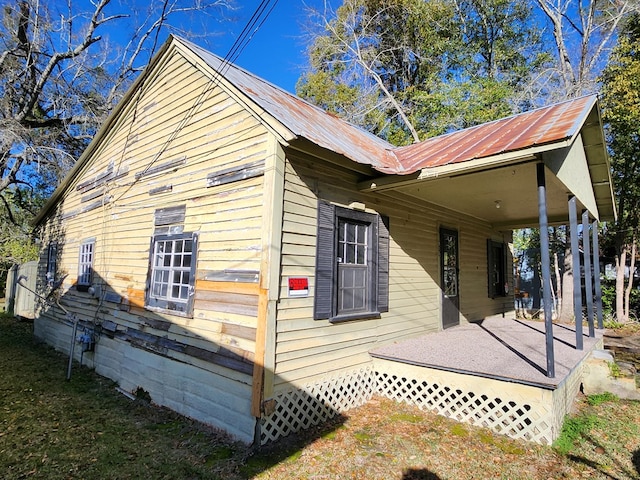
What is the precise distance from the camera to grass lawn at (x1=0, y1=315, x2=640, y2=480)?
368cm

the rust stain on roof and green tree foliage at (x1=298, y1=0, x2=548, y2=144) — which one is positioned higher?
green tree foliage at (x1=298, y1=0, x2=548, y2=144)

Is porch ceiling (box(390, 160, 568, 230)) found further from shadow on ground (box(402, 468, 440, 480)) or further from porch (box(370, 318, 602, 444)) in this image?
shadow on ground (box(402, 468, 440, 480))

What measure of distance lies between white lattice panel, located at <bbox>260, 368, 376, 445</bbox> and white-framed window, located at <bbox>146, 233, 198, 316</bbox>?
1.90m

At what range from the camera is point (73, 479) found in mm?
3582

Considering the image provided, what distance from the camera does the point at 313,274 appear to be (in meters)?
4.82

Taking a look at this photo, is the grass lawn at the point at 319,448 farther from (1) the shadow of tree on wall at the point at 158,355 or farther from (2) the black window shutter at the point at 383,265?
(2) the black window shutter at the point at 383,265

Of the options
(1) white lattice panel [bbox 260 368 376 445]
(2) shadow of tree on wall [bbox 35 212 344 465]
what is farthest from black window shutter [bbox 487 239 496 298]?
(2) shadow of tree on wall [bbox 35 212 344 465]

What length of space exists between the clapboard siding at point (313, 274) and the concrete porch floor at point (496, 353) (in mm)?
410

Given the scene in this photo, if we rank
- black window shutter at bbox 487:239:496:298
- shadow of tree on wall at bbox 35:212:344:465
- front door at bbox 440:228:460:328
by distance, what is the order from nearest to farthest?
shadow of tree on wall at bbox 35:212:344:465 → front door at bbox 440:228:460:328 → black window shutter at bbox 487:239:496:298

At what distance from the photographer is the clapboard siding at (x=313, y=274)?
14.8 ft

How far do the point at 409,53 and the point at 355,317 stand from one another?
19.8 meters

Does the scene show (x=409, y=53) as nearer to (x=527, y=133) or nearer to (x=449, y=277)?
(x=449, y=277)

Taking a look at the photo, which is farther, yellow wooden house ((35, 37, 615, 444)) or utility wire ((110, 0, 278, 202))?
utility wire ((110, 0, 278, 202))

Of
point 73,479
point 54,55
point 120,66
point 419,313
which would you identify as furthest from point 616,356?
point 120,66
